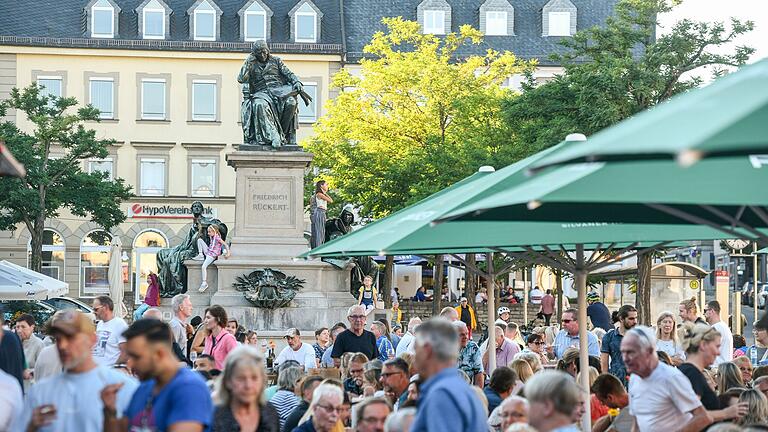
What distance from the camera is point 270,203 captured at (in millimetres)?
26516

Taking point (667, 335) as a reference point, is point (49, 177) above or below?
above

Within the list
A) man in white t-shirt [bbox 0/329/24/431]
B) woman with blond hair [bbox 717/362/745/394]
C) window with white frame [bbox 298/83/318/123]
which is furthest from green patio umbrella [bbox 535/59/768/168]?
window with white frame [bbox 298/83/318/123]

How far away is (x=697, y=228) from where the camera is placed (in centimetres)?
1252

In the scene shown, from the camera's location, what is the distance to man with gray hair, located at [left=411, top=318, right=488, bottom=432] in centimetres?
640

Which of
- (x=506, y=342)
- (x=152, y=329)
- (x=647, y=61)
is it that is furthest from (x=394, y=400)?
(x=647, y=61)

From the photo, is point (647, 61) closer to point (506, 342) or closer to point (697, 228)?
point (506, 342)

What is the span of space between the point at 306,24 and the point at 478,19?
847 cm

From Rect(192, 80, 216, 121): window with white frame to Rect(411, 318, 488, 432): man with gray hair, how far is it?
192ft

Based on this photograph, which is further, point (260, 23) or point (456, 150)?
point (260, 23)

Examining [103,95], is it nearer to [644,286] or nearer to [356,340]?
[644,286]

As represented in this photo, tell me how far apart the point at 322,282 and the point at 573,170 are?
61.0 feet

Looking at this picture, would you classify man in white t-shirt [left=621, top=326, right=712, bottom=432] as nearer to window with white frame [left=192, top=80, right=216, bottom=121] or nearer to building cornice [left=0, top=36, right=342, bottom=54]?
building cornice [left=0, top=36, right=342, bottom=54]

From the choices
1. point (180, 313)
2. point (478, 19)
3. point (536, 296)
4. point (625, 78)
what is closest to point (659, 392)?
point (180, 313)

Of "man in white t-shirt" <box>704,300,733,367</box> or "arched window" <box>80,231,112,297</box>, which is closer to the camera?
"man in white t-shirt" <box>704,300,733,367</box>
